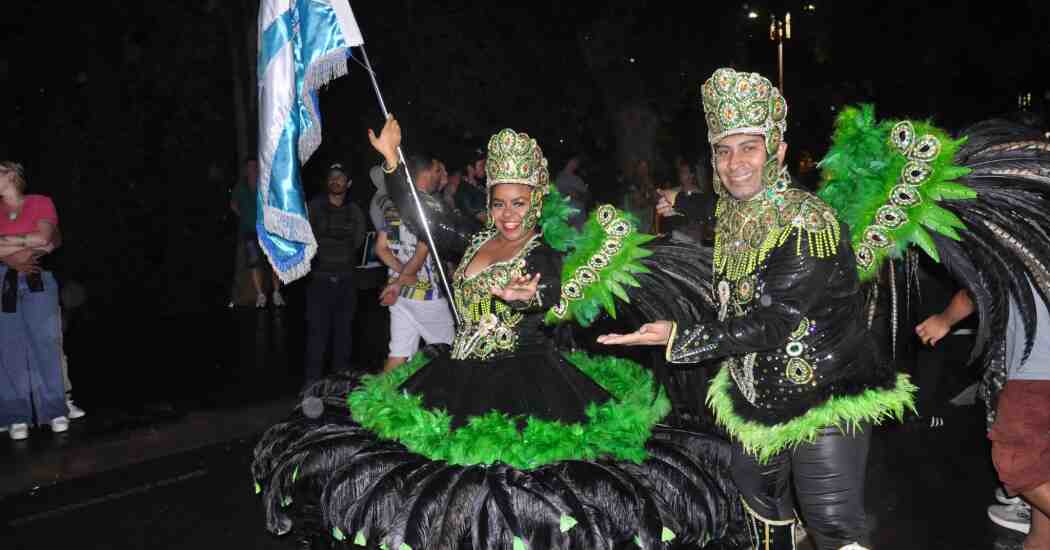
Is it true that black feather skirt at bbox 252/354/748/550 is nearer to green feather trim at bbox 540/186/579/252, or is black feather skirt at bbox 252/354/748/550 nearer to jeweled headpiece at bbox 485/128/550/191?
green feather trim at bbox 540/186/579/252

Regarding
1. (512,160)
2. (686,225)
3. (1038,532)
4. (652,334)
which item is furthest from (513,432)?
(686,225)

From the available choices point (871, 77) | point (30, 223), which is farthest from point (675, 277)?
point (871, 77)

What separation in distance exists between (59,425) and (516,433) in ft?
15.8

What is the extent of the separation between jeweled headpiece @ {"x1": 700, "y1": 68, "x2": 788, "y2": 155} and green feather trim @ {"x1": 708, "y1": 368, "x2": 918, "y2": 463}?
0.95 meters

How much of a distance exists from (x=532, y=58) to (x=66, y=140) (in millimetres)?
10332

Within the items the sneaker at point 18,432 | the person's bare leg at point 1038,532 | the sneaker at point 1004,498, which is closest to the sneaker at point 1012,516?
the sneaker at point 1004,498

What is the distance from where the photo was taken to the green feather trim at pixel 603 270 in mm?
4133

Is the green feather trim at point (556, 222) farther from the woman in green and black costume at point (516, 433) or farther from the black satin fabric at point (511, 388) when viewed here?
the black satin fabric at point (511, 388)

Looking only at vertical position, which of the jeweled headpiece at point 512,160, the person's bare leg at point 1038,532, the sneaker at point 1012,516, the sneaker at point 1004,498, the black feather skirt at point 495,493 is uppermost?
the jeweled headpiece at point 512,160

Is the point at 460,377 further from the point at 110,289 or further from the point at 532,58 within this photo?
the point at 532,58

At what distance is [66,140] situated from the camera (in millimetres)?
12062

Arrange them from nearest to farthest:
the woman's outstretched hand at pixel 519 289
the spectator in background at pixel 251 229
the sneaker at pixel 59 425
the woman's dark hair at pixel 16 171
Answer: the woman's outstretched hand at pixel 519 289
the woman's dark hair at pixel 16 171
the sneaker at pixel 59 425
the spectator in background at pixel 251 229

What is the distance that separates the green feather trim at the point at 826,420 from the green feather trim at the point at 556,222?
124 centimetres

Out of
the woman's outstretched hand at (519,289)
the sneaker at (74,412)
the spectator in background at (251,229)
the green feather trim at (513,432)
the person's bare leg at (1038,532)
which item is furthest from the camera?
the spectator in background at (251,229)
